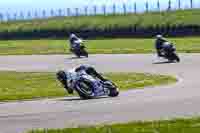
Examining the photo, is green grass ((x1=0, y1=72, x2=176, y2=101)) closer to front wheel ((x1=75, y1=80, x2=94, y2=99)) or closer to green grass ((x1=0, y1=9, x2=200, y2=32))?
front wheel ((x1=75, y1=80, x2=94, y2=99))

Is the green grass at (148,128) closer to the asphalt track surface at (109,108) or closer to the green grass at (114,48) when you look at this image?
the asphalt track surface at (109,108)

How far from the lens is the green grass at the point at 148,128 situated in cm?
1398

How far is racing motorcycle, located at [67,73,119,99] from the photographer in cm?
2232

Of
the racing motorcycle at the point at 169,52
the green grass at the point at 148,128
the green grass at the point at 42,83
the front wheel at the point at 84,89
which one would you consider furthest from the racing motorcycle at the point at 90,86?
the racing motorcycle at the point at 169,52

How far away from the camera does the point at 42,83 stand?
96.5 feet

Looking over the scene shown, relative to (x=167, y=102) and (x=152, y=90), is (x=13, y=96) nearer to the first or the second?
(x=152, y=90)

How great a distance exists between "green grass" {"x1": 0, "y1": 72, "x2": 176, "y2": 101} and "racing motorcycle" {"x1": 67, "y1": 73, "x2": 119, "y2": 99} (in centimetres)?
153

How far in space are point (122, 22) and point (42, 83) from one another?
63.5m

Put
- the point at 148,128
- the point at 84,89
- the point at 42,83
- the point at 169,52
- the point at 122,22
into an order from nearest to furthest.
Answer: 1. the point at 148,128
2. the point at 84,89
3. the point at 42,83
4. the point at 169,52
5. the point at 122,22

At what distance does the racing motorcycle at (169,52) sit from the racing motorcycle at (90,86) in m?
16.6

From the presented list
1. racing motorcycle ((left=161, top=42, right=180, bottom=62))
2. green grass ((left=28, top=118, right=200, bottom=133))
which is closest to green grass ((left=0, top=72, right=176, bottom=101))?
racing motorcycle ((left=161, top=42, right=180, bottom=62))

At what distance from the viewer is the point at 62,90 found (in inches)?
1014

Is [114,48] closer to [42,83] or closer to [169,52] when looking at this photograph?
[169,52]

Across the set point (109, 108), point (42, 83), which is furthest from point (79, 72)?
point (42, 83)
